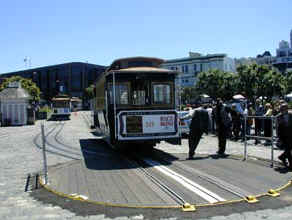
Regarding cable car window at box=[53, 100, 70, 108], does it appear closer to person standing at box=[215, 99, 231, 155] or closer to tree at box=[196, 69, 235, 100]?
tree at box=[196, 69, 235, 100]

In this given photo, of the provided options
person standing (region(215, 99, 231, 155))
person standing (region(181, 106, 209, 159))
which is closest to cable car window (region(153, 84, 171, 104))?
person standing (region(181, 106, 209, 159))

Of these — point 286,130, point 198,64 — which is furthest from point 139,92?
point 198,64

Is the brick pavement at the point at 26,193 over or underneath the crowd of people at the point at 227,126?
underneath

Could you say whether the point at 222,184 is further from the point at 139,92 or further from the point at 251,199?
the point at 139,92

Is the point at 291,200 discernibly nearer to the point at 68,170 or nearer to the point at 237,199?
the point at 237,199

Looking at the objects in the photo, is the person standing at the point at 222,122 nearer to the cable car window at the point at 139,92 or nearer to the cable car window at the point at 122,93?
the cable car window at the point at 139,92

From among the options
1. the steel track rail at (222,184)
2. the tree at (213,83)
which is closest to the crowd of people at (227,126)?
the steel track rail at (222,184)

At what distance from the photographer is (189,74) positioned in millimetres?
85875

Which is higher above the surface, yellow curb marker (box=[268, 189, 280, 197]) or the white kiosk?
the white kiosk

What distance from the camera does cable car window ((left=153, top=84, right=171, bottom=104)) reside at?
37.3 ft

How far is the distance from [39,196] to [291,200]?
4.97m

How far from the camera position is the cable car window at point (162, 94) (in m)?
11.4

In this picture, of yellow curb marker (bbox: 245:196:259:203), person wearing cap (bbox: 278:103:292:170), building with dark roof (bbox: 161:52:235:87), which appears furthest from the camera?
building with dark roof (bbox: 161:52:235:87)

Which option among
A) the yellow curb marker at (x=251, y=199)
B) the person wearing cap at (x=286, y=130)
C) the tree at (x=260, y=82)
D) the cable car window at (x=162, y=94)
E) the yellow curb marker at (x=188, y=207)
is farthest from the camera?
the tree at (x=260, y=82)
